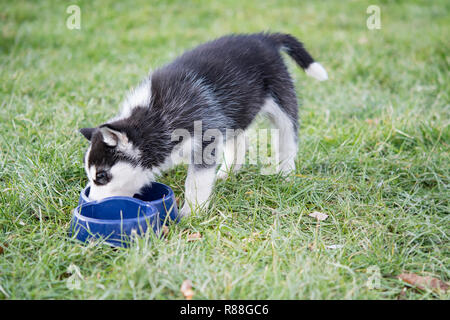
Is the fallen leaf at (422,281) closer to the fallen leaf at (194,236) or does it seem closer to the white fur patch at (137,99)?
the fallen leaf at (194,236)

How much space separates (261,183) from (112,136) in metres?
1.34

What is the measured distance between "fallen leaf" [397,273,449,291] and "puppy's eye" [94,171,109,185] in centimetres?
201

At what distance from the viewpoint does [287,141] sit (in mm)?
4102

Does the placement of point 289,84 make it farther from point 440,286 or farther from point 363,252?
point 440,286

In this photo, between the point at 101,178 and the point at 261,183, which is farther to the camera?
the point at 261,183

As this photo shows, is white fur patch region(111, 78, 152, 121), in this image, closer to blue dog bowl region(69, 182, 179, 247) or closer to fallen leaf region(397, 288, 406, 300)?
blue dog bowl region(69, 182, 179, 247)

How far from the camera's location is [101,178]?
3.05m

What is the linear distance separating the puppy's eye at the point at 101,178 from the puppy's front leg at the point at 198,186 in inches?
25.7

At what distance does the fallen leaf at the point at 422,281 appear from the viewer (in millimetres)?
2641

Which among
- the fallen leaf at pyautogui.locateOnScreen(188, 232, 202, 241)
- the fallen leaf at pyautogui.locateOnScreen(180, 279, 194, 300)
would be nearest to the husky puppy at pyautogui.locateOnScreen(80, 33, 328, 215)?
the fallen leaf at pyautogui.locateOnScreen(188, 232, 202, 241)

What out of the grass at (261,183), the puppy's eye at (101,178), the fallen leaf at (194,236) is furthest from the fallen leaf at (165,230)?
the puppy's eye at (101,178)

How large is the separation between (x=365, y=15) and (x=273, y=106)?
5621 mm

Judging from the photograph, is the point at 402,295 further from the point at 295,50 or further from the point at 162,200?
the point at 295,50

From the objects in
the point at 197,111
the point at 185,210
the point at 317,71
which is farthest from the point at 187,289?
the point at 317,71
